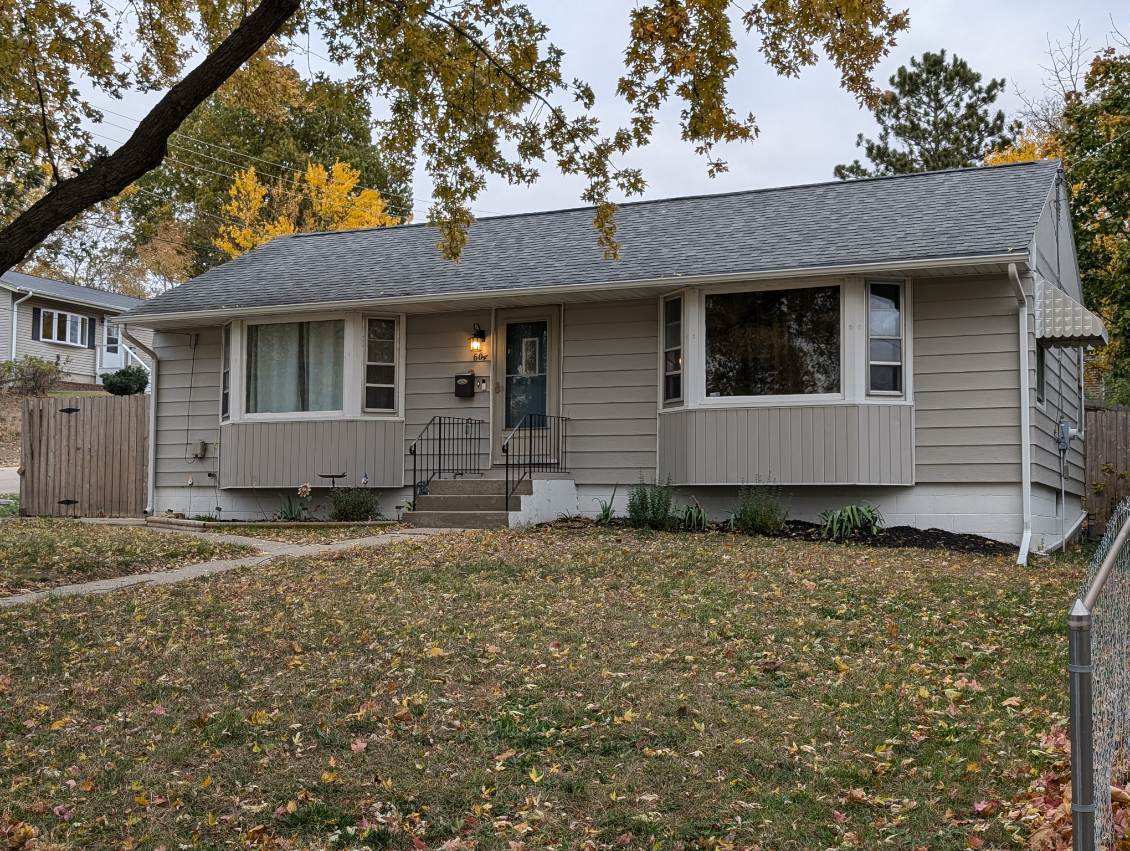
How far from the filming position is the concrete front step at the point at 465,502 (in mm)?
12219

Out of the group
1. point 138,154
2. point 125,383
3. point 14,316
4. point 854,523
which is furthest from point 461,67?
point 14,316

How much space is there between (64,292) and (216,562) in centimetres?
2622

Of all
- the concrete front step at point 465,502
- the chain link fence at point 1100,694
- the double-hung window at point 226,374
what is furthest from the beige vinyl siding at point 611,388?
the chain link fence at point 1100,694

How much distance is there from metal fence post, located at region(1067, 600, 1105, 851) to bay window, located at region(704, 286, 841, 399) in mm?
9061

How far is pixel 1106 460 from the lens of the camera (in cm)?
1584

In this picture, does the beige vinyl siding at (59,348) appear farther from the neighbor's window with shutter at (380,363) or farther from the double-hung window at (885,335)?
the double-hung window at (885,335)

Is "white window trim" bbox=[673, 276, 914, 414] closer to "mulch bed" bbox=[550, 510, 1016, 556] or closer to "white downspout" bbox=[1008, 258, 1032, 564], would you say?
"white downspout" bbox=[1008, 258, 1032, 564]

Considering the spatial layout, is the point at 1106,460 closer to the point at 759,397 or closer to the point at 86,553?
the point at 759,397

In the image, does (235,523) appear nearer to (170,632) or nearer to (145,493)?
(145,493)

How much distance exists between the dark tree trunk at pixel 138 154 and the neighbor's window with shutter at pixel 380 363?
649 cm

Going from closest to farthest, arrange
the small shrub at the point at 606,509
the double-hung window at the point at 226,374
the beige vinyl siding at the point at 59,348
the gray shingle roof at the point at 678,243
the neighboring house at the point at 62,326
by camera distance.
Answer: the gray shingle roof at the point at 678,243 → the small shrub at the point at 606,509 → the double-hung window at the point at 226,374 → the neighboring house at the point at 62,326 → the beige vinyl siding at the point at 59,348

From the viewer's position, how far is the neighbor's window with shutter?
13750 mm

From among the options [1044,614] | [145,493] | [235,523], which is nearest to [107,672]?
[1044,614]

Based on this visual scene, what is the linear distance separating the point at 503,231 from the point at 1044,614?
1013 cm
